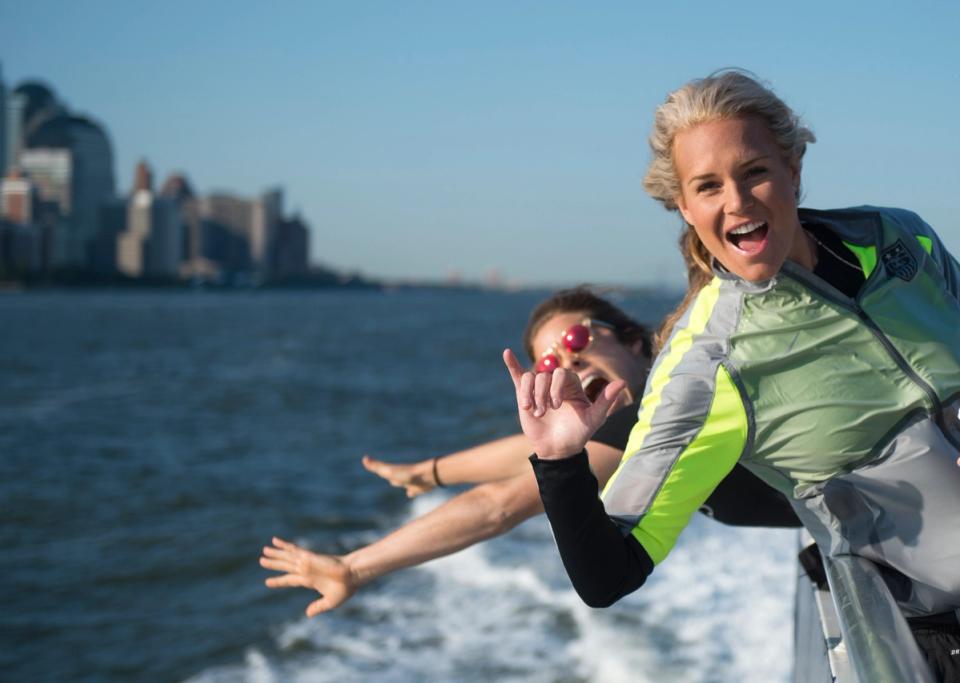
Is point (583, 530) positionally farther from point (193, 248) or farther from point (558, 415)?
point (193, 248)

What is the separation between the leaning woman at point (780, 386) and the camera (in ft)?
7.95

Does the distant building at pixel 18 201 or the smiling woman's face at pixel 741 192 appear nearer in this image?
the smiling woman's face at pixel 741 192

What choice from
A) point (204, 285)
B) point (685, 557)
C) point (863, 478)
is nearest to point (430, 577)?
point (685, 557)

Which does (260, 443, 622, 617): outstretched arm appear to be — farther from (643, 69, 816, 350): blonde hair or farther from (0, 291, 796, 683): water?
(643, 69, 816, 350): blonde hair

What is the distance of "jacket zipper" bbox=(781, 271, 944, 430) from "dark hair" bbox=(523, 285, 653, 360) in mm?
1984

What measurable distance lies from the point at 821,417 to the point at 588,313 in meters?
2.11

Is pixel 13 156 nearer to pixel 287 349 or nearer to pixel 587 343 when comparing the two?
pixel 287 349

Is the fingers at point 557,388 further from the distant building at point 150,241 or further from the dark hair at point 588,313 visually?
the distant building at point 150,241

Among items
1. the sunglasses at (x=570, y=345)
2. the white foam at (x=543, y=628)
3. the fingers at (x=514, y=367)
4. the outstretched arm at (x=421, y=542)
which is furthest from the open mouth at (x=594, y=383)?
the white foam at (x=543, y=628)

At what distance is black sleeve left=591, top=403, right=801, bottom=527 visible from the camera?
3.68 m

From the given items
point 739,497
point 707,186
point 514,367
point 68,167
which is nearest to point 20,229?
point 68,167

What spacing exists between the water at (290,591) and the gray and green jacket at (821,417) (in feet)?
8.06

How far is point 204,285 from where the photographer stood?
16912cm

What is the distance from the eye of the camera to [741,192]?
2408mm
